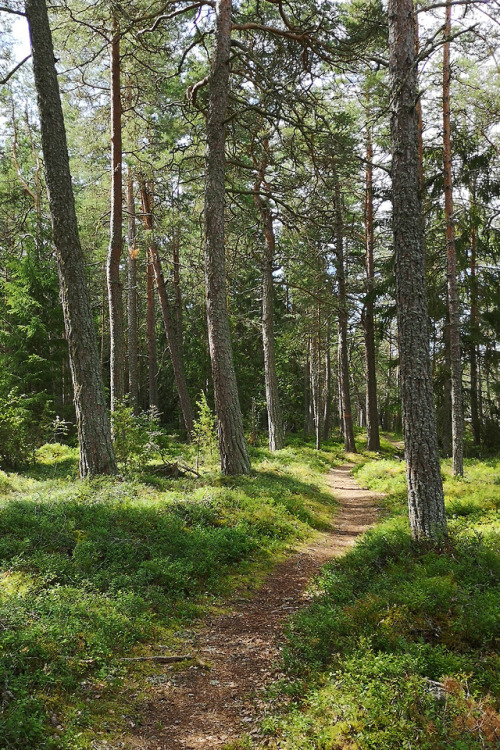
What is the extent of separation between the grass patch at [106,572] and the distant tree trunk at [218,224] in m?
1.82

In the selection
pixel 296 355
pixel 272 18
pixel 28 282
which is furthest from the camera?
pixel 296 355

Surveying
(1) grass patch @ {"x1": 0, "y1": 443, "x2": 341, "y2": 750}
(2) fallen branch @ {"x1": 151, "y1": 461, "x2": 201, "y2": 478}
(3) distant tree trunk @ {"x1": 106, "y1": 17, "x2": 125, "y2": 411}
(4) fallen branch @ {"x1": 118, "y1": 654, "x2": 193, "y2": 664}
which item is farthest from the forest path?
(3) distant tree trunk @ {"x1": 106, "y1": 17, "x2": 125, "y2": 411}

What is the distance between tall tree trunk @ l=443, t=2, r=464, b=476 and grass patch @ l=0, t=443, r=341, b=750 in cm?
406

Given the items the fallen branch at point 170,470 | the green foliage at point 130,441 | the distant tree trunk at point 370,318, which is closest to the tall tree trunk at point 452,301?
the distant tree trunk at point 370,318

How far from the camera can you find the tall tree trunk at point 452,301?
1180 centimetres

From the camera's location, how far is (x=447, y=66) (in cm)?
1255

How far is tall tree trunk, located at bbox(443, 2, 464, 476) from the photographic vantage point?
11805mm

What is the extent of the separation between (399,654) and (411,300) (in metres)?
4.08

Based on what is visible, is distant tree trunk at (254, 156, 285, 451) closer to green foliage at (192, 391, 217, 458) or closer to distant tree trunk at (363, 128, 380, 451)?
green foliage at (192, 391, 217, 458)

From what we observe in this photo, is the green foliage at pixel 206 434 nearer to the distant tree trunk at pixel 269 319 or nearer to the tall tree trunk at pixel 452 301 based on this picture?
the distant tree trunk at pixel 269 319

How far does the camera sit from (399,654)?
3754 mm

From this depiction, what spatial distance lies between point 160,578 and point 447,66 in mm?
14438

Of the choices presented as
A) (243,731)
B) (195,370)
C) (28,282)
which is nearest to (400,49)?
(243,731)

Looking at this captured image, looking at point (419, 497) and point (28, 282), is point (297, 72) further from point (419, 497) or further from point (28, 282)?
point (28, 282)
